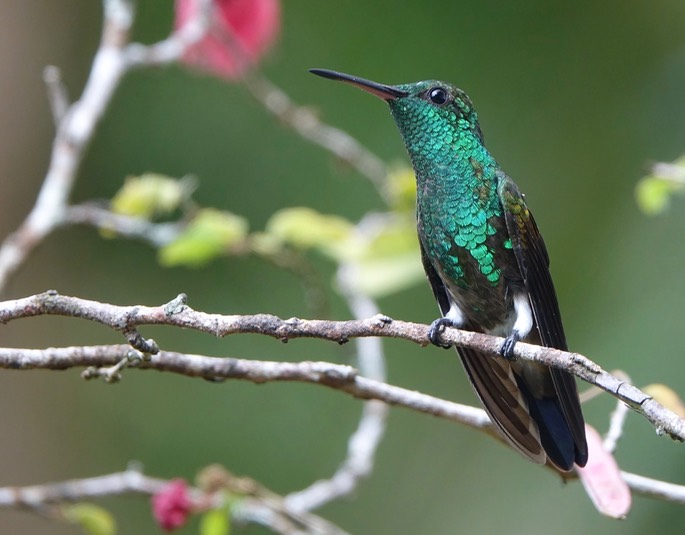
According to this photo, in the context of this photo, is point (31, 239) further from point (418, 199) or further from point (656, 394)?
point (656, 394)

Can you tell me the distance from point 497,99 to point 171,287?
7.34 feet

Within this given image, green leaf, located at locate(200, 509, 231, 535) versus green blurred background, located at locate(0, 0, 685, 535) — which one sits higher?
green blurred background, located at locate(0, 0, 685, 535)

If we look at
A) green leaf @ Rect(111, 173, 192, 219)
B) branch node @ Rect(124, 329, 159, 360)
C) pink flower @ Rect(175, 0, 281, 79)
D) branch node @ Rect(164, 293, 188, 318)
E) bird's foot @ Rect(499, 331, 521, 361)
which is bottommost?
branch node @ Rect(124, 329, 159, 360)

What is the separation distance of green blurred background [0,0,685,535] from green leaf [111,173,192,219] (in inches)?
66.1

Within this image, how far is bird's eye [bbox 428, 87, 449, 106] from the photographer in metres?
2.35

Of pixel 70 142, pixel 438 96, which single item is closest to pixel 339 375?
pixel 438 96

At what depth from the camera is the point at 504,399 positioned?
2.23 metres

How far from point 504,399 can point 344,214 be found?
336 cm

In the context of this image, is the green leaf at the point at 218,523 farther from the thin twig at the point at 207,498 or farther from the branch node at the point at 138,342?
the branch node at the point at 138,342

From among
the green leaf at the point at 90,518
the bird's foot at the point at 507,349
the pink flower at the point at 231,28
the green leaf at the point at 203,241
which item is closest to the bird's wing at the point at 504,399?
the bird's foot at the point at 507,349

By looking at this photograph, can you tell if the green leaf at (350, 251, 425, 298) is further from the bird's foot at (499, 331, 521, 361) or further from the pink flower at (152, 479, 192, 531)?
the bird's foot at (499, 331, 521, 361)

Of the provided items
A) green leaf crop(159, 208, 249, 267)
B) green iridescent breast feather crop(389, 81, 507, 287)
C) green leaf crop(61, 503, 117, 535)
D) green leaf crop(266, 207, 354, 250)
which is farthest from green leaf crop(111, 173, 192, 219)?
green leaf crop(61, 503, 117, 535)

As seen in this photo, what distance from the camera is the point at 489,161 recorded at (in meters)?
2.40

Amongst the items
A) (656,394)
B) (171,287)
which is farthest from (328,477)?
(656,394)
